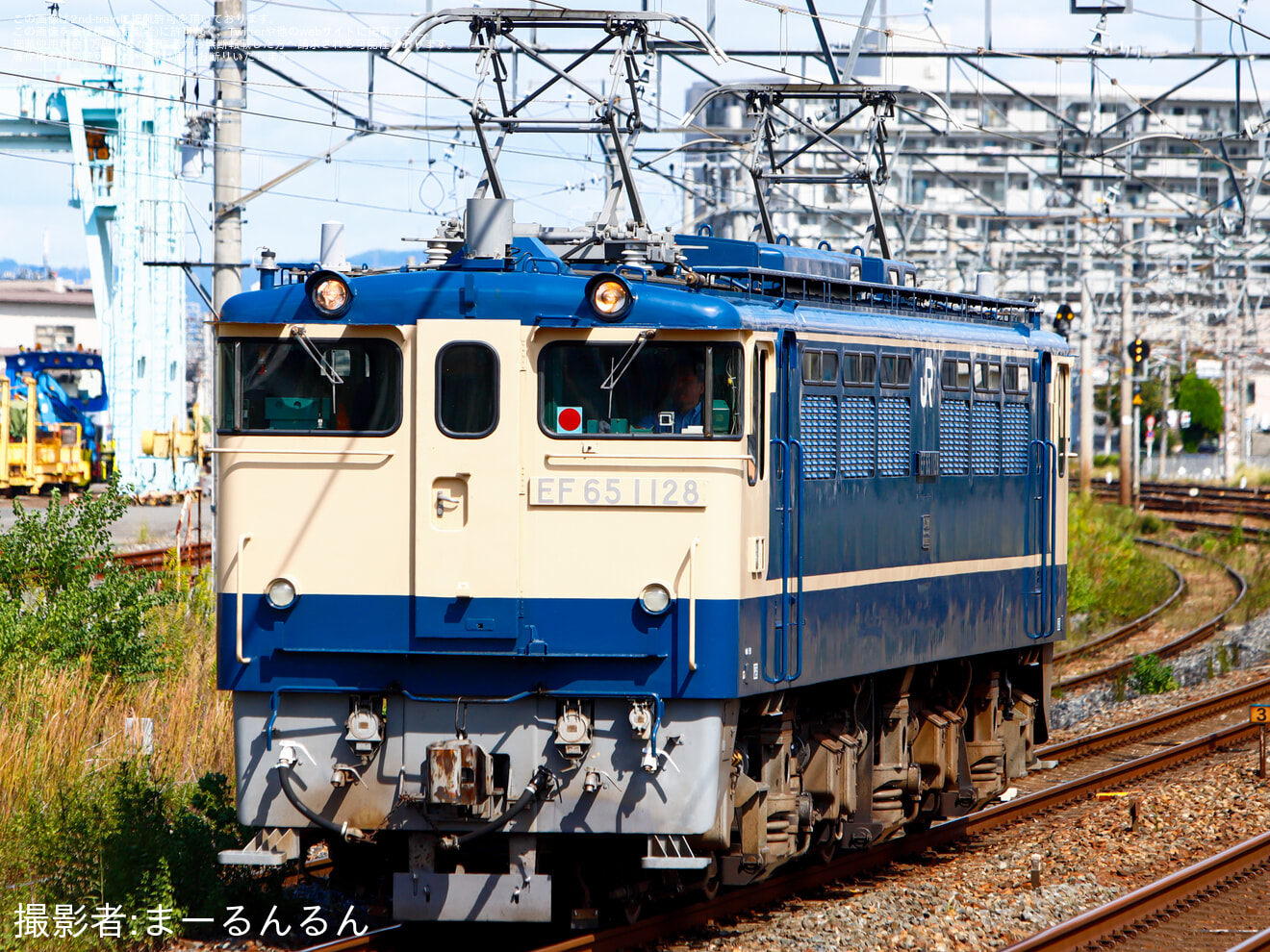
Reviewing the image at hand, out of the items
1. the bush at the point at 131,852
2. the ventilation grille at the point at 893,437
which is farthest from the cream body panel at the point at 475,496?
the ventilation grille at the point at 893,437

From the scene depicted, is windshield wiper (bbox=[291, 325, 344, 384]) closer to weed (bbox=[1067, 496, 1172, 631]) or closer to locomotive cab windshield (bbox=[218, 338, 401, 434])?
locomotive cab windshield (bbox=[218, 338, 401, 434])

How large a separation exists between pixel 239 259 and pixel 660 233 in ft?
22.1

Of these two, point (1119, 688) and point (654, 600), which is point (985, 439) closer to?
point (654, 600)

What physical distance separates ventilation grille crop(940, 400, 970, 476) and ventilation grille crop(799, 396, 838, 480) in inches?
64.8

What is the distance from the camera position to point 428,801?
8.46 meters

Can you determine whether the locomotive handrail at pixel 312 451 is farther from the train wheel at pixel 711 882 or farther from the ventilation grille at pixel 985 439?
the ventilation grille at pixel 985 439

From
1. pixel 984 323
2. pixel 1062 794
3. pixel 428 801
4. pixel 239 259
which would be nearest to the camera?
pixel 428 801

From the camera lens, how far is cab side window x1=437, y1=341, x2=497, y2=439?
8.60m

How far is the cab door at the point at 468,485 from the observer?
8.52 metres

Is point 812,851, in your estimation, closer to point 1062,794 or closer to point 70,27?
point 1062,794

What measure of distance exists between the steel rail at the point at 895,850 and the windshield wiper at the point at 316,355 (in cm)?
310

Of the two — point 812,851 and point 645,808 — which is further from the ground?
point 645,808

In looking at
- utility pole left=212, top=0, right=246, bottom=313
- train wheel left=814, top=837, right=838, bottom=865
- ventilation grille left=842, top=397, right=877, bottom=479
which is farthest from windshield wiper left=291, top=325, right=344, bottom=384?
utility pole left=212, top=0, right=246, bottom=313

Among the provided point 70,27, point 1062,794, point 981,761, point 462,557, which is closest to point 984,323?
point 981,761
